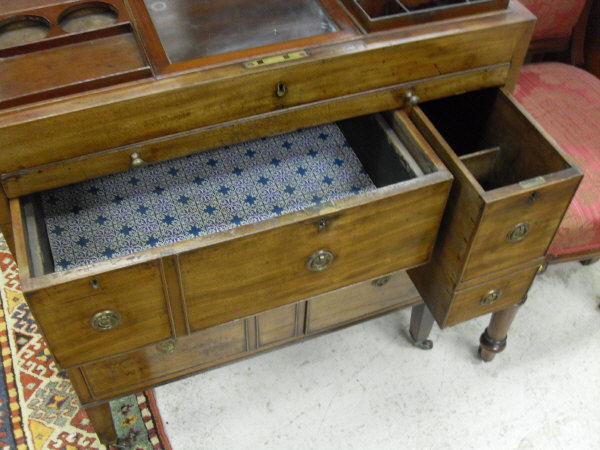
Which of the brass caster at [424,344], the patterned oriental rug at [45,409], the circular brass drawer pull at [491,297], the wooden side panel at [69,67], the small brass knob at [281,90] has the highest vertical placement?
the wooden side panel at [69,67]

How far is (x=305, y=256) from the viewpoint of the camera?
3.52ft

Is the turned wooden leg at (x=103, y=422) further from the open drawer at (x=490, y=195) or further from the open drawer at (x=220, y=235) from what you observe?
the open drawer at (x=490, y=195)

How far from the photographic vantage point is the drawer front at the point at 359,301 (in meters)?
1.31

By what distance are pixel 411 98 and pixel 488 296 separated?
409mm

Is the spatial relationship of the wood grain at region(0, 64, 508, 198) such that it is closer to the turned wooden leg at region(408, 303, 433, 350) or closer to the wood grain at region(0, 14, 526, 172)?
the wood grain at region(0, 14, 526, 172)

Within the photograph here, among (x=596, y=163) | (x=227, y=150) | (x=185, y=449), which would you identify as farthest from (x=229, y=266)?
(x=596, y=163)

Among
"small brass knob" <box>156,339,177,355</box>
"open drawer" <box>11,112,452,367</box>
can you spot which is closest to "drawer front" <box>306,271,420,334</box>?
"open drawer" <box>11,112,452,367</box>

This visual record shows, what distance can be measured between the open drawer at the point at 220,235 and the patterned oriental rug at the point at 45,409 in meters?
0.42

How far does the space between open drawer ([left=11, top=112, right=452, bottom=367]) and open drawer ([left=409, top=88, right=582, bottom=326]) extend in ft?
0.12

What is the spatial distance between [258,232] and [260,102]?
0.80 ft

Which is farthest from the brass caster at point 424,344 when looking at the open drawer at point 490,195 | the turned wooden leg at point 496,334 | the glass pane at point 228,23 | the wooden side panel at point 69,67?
the wooden side panel at point 69,67

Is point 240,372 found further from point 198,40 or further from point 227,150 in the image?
point 198,40

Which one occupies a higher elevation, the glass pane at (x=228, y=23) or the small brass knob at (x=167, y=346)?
the glass pane at (x=228, y=23)

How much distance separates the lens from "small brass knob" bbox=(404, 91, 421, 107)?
118 centimetres
